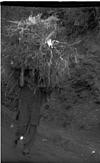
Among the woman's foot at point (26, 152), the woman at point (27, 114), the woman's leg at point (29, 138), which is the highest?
the woman at point (27, 114)

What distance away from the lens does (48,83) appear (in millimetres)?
1498

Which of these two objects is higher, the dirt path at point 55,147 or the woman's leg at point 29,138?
the woman's leg at point 29,138

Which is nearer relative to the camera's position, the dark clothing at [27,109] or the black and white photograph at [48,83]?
the black and white photograph at [48,83]

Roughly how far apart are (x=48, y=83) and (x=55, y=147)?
767mm

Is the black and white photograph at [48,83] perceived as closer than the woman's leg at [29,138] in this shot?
Yes

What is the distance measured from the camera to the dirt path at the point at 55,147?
156 cm

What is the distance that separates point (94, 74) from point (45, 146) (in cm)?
97

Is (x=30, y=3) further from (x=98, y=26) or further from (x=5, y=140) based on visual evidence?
(x=98, y=26)

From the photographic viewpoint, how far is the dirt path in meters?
1.56

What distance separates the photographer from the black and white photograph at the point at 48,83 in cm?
139

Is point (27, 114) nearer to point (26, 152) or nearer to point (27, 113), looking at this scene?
point (27, 113)

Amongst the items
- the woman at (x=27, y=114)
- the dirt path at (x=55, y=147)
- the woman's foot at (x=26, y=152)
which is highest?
the woman at (x=27, y=114)

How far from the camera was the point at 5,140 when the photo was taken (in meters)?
1.65

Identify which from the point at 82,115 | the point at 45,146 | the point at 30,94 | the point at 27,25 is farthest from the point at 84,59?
the point at 27,25
